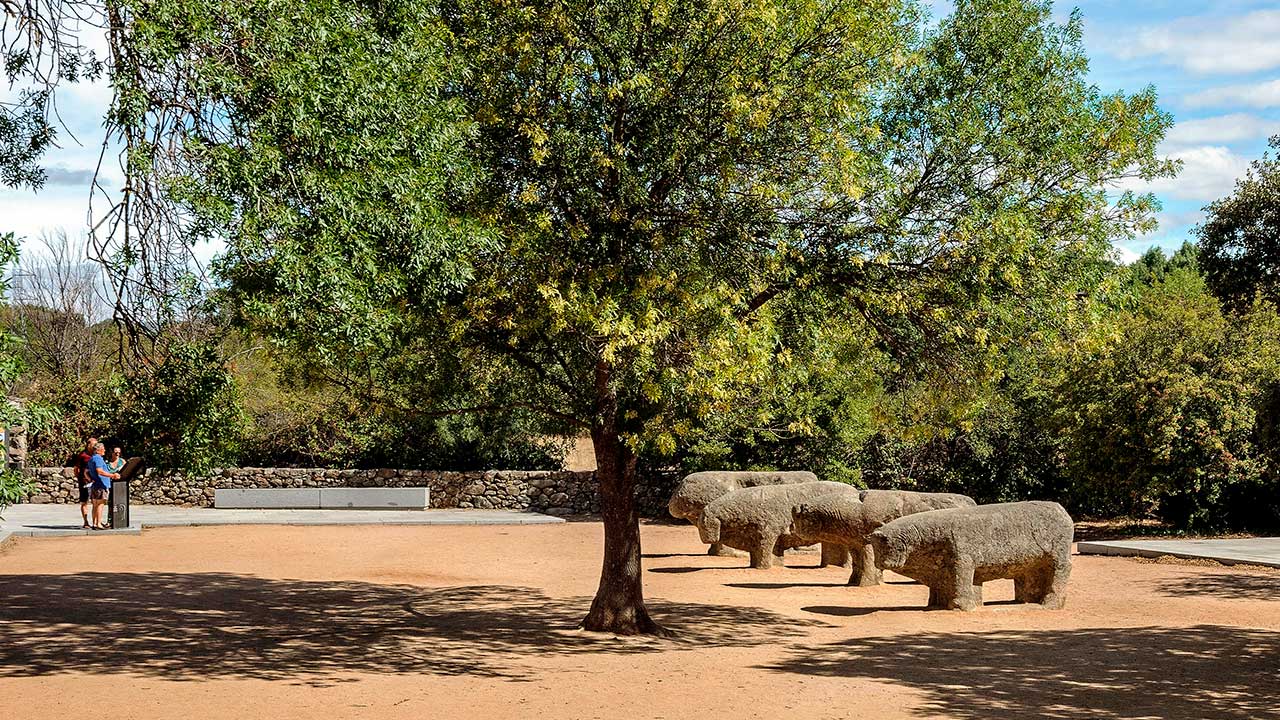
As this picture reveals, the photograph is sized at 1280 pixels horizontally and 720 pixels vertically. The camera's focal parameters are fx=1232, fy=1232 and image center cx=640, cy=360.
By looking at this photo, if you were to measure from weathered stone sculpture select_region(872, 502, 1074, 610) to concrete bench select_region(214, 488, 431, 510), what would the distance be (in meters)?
17.6

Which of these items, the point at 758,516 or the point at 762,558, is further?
the point at 762,558

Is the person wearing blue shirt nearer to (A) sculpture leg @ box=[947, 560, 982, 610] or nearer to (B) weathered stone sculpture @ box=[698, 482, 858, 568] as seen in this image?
(B) weathered stone sculpture @ box=[698, 482, 858, 568]

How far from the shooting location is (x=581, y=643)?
42.8ft

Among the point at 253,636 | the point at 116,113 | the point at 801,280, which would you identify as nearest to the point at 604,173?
the point at 801,280

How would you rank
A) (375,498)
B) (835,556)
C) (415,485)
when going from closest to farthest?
(835,556) < (375,498) < (415,485)

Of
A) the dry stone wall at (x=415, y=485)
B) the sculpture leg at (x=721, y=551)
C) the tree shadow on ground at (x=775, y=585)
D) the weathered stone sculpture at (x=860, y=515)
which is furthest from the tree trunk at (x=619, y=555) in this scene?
the dry stone wall at (x=415, y=485)

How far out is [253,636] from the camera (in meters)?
13.4

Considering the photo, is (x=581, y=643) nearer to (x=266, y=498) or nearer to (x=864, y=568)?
(x=864, y=568)

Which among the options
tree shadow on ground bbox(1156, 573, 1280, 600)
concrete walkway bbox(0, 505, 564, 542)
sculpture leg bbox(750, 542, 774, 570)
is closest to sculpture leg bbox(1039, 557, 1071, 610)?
tree shadow on ground bbox(1156, 573, 1280, 600)

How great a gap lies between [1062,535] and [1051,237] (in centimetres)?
462

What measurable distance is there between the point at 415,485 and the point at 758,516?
1458cm

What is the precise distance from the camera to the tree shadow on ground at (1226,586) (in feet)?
53.9

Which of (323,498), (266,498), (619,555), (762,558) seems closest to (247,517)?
(266,498)

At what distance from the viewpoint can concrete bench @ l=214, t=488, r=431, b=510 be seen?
3048cm
